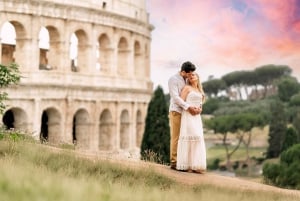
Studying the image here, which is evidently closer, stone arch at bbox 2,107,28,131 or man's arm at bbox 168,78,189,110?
man's arm at bbox 168,78,189,110

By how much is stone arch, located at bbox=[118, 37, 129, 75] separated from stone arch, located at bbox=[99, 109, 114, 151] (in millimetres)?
2478

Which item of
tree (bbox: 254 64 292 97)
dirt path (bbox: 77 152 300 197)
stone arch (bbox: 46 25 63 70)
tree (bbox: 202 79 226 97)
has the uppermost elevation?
tree (bbox: 254 64 292 97)

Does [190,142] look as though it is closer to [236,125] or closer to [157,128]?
[157,128]

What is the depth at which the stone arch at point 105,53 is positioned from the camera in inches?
1391

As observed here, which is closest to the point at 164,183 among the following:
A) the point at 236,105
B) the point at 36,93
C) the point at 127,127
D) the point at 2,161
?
the point at 2,161

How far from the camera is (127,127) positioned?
37250mm

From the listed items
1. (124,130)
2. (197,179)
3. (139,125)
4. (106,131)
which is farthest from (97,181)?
(139,125)

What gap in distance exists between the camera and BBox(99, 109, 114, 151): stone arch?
3528 cm

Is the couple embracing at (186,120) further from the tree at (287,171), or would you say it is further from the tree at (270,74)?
the tree at (270,74)

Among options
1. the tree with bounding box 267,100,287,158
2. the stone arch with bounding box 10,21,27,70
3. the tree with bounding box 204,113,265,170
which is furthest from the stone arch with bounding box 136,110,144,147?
the tree with bounding box 267,100,287,158

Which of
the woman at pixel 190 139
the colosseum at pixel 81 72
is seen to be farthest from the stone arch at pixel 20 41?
the woman at pixel 190 139

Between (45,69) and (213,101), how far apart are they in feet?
187

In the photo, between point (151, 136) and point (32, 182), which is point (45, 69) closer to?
point (151, 136)

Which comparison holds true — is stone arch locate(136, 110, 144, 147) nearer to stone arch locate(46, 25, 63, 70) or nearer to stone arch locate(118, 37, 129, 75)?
stone arch locate(118, 37, 129, 75)
